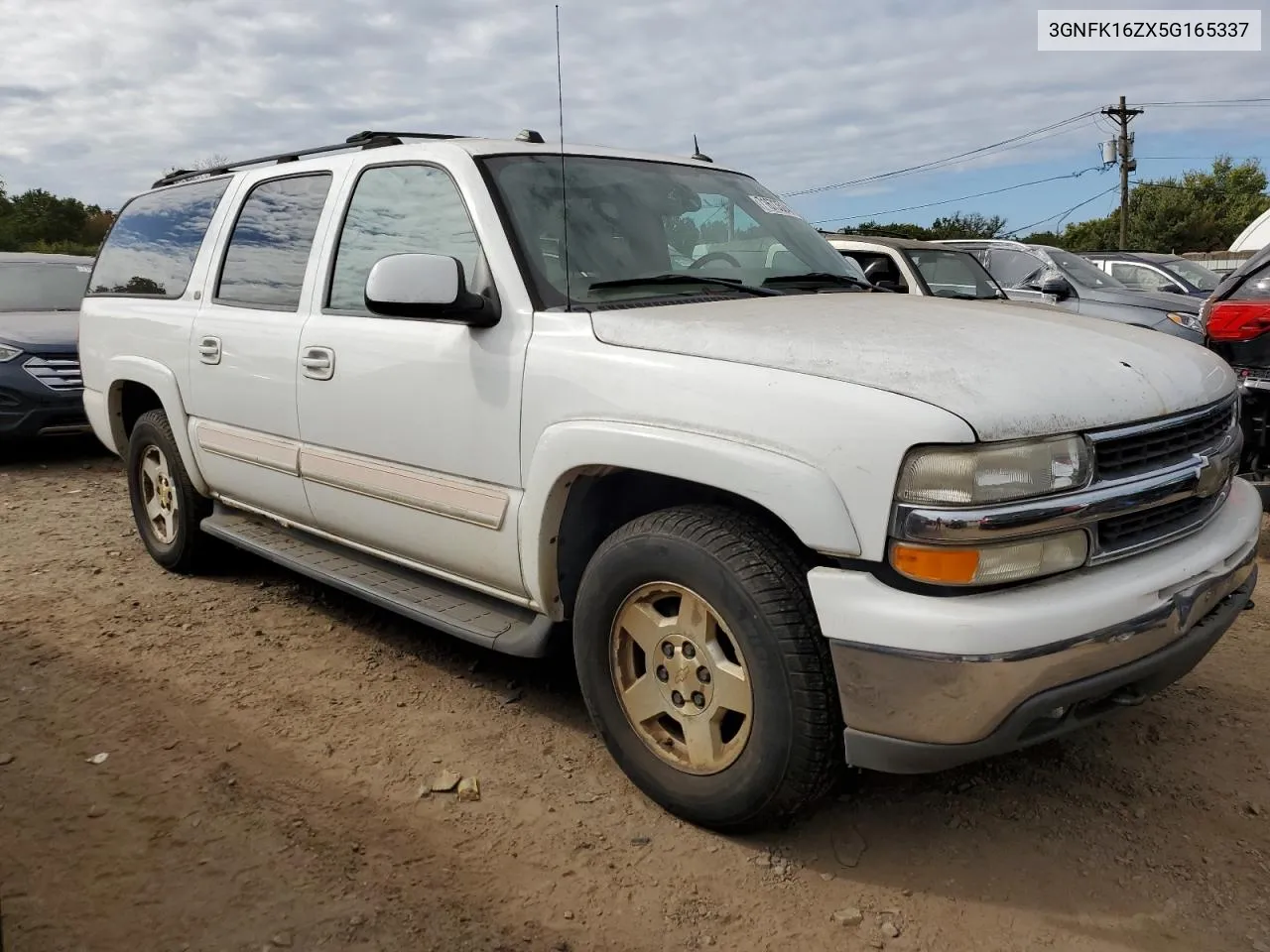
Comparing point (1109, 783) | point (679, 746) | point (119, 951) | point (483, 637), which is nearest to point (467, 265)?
point (483, 637)

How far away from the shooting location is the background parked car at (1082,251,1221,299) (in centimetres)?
1182

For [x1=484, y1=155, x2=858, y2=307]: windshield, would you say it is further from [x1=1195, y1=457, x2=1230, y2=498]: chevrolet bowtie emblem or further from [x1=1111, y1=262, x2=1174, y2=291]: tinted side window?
[x1=1111, y1=262, x2=1174, y2=291]: tinted side window

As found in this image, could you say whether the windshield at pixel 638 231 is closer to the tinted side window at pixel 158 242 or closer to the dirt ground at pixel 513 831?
the dirt ground at pixel 513 831

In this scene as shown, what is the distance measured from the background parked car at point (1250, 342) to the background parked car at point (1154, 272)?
6.79 m

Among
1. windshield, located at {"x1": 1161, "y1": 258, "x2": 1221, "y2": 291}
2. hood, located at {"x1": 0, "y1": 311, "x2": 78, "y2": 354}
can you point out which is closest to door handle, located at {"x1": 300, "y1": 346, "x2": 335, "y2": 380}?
hood, located at {"x1": 0, "y1": 311, "x2": 78, "y2": 354}

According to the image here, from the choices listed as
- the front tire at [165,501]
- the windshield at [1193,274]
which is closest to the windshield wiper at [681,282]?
the front tire at [165,501]

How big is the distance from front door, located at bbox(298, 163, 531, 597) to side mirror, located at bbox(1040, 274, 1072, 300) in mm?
6917

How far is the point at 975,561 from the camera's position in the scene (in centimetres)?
215

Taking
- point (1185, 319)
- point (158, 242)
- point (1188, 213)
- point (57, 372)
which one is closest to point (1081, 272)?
point (1185, 319)

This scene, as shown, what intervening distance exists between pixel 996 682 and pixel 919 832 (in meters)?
0.83

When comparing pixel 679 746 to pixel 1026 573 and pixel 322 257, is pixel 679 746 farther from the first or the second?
pixel 322 257

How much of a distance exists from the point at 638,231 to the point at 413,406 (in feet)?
3.07

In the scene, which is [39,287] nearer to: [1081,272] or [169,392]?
[169,392]

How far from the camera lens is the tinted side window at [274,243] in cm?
386
